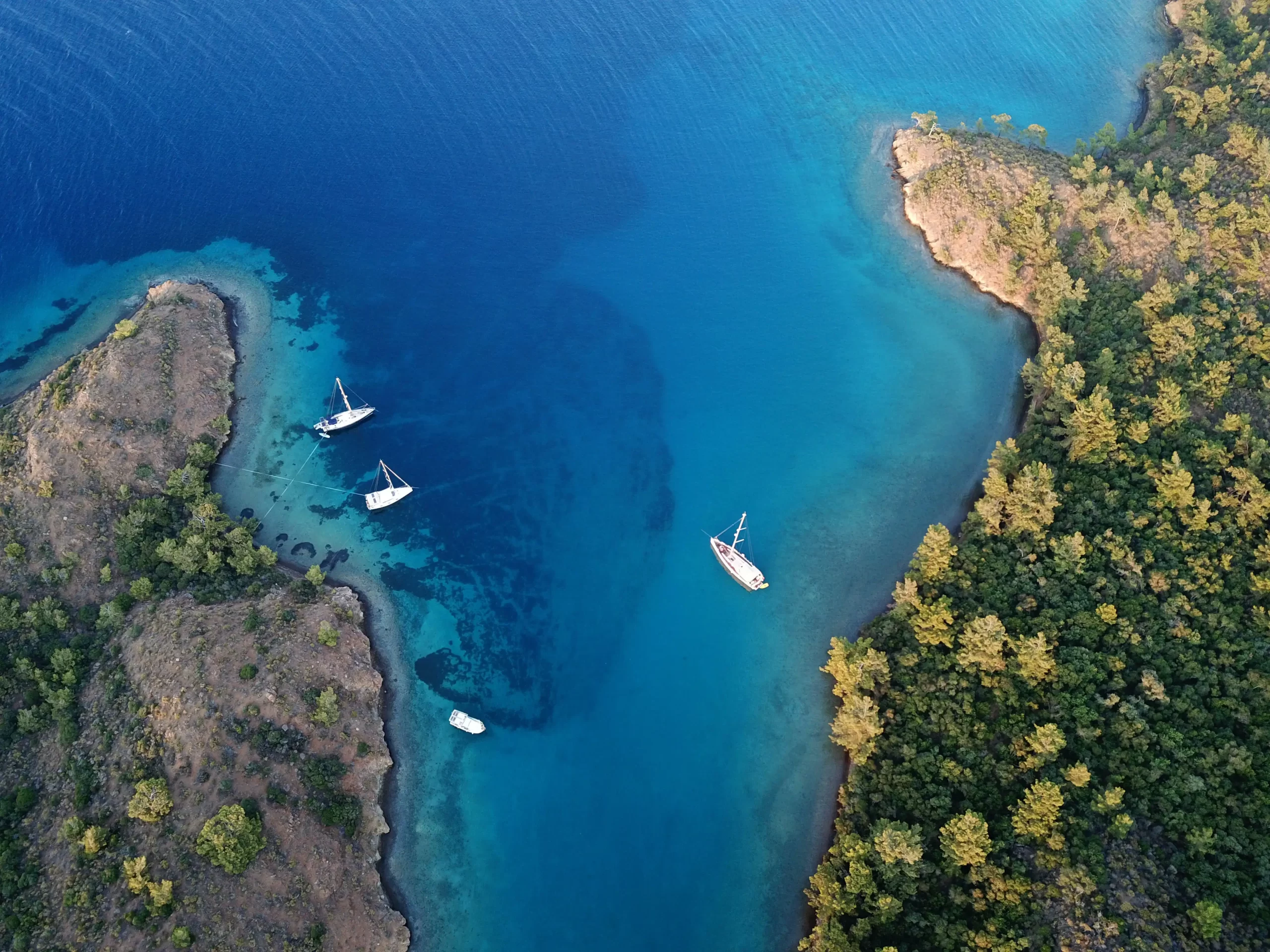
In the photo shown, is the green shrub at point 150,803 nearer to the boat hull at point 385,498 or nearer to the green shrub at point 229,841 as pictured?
the green shrub at point 229,841

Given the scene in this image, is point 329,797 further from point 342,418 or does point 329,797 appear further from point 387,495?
point 342,418

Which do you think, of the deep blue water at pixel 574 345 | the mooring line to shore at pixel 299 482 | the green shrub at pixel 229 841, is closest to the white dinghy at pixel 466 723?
the deep blue water at pixel 574 345

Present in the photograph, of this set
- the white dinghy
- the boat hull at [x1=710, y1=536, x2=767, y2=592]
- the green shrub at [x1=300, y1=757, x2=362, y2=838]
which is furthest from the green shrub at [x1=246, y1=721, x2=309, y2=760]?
the boat hull at [x1=710, y1=536, x2=767, y2=592]

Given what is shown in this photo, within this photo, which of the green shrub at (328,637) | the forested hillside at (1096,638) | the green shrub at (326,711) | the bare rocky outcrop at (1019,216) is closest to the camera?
the forested hillside at (1096,638)

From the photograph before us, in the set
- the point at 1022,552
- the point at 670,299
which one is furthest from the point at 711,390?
the point at 1022,552

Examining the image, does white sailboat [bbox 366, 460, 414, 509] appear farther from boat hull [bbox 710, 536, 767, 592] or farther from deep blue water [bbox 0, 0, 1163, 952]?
boat hull [bbox 710, 536, 767, 592]

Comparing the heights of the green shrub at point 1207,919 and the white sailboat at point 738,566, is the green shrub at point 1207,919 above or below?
above

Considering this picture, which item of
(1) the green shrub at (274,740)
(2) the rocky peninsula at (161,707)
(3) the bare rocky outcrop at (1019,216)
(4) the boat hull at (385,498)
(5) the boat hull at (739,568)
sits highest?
(3) the bare rocky outcrop at (1019,216)

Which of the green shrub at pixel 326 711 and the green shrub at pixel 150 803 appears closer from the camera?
the green shrub at pixel 150 803
